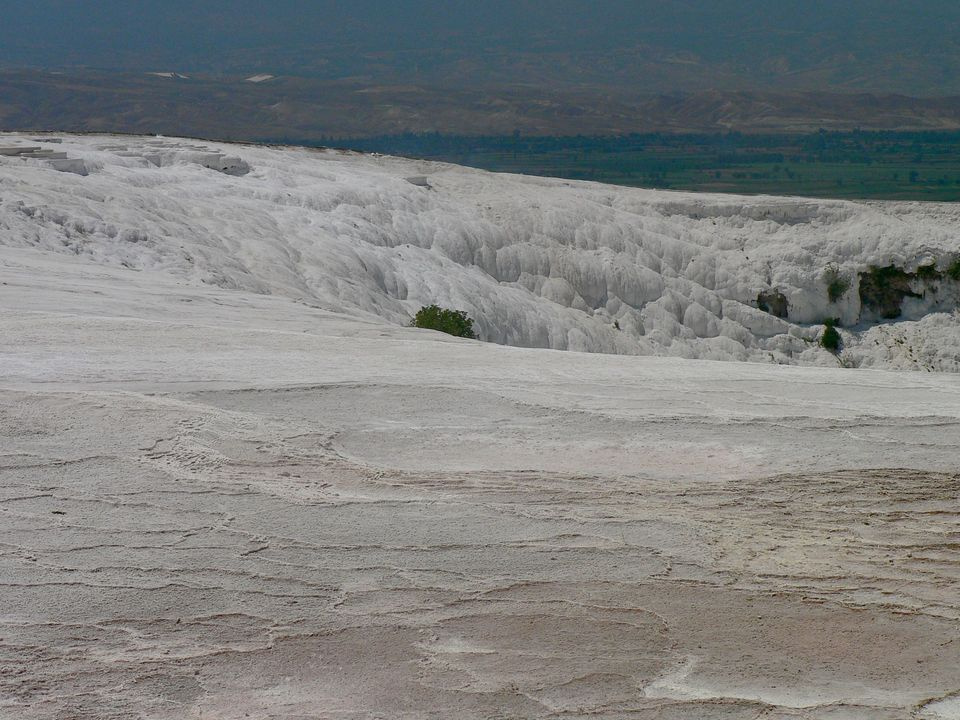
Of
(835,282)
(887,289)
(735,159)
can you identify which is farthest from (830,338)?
(735,159)

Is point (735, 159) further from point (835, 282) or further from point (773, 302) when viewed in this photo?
point (773, 302)

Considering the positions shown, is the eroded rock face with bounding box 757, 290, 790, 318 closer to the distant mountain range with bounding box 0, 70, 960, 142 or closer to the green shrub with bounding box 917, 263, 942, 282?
the green shrub with bounding box 917, 263, 942, 282

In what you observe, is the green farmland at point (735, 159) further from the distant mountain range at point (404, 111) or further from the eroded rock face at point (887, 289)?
the eroded rock face at point (887, 289)

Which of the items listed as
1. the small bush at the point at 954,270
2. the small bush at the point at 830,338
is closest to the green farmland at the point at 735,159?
the small bush at the point at 954,270

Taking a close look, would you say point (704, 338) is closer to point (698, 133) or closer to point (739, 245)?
point (739, 245)

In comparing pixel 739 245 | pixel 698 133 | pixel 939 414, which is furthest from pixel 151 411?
pixel 698 133

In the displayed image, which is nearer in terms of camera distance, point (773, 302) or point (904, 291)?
point (773, 302)
